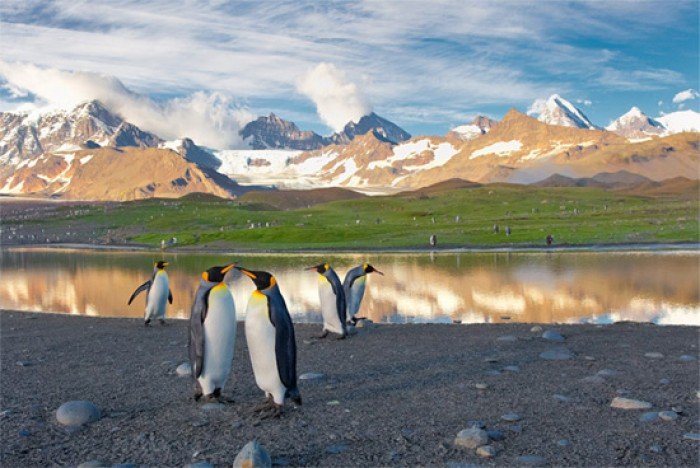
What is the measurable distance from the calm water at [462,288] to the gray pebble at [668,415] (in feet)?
34.5

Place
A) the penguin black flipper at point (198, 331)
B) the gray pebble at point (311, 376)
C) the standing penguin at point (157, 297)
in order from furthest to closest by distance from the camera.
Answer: the standing penguin at point (157, 297) → the gray pebble at point (311, 376) → the penguin black flipper at point (198, 331)

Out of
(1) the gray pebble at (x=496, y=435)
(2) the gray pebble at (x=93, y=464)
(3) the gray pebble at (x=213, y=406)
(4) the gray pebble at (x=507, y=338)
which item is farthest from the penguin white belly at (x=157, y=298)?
(1) the gray pebble at (x=496, y=435)

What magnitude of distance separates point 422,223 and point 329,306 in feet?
222

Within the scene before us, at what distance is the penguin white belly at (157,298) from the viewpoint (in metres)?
17.6

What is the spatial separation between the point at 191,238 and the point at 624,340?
62.5 metres

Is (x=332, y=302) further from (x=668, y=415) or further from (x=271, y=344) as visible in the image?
(x=668, y=415)

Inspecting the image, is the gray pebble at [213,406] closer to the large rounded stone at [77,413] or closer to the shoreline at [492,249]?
the large rounded stone at [77,413]

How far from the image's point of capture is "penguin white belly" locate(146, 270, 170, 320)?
1762 centimetres

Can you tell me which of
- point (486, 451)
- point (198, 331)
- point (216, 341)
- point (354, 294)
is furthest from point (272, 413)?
point (354, 294)

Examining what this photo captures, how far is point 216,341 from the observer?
941 cm

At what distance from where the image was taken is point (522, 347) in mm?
13336

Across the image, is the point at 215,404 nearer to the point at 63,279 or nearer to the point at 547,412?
the point at 547,412

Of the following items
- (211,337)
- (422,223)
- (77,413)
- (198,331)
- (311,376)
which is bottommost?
(311,376)

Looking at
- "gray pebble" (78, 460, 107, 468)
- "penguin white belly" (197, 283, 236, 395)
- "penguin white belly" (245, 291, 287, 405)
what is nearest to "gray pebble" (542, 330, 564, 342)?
"penguin white belly" (245, 291, 287, 405)
